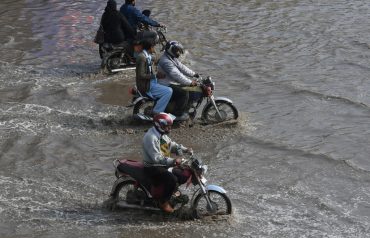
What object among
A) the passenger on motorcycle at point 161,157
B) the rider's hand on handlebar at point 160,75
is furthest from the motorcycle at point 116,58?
the passenger on motorcycle at point 161,157

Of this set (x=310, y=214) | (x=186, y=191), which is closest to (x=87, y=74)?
(x=186, y=191)

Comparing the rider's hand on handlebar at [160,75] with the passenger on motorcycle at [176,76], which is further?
the rider's hand on handlebar at [160,75]

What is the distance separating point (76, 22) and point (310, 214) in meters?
13.5

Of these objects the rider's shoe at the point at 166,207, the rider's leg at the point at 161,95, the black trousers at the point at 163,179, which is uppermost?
the black trousers at the point at 163,179

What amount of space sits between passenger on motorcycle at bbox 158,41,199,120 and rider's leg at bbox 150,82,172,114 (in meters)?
0.17

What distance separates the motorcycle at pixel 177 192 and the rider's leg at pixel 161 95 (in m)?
3.07

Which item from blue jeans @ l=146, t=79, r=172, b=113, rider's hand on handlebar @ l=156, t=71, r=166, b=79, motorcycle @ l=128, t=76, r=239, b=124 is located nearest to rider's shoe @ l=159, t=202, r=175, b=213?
blue jeans @ l=146, t=79, r=172, b=113

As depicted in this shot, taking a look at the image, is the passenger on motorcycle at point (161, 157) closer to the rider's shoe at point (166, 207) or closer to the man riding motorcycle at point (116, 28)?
the rider's shoe at point (166, 207)

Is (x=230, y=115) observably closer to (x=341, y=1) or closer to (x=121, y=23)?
(x=121, y=23)

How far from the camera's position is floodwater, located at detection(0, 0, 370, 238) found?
8266mm

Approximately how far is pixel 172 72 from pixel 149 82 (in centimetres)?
46

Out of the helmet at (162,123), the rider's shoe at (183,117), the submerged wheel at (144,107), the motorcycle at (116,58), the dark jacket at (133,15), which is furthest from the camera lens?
the dark jacket at (133,15)

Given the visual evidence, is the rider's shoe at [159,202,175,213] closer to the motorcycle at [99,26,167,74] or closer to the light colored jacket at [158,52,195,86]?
the light colored jacket at [158,52,195,86]

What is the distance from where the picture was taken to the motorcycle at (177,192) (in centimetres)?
789
